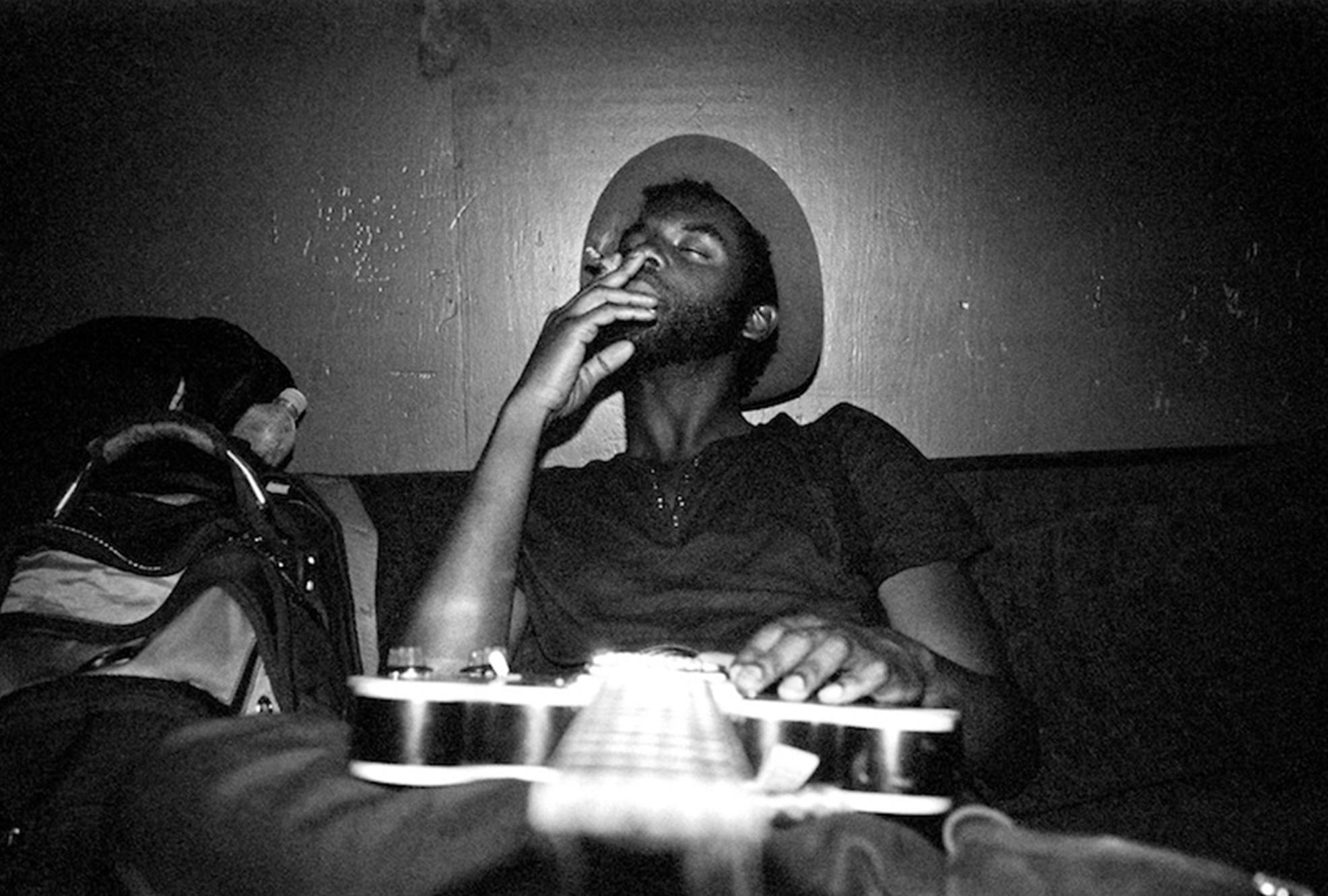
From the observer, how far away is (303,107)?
6.50 ft

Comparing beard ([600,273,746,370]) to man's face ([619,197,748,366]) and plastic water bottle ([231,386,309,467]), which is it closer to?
man's face ([619,197,748,366])

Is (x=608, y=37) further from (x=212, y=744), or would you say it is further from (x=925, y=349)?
(x=212, y=744)

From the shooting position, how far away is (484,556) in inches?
53.5

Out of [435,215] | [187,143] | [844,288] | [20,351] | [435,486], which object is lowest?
[435,486]

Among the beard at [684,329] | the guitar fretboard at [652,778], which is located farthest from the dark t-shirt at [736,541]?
the guitar fretboard at [652,778]

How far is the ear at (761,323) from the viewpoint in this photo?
1.67 metres

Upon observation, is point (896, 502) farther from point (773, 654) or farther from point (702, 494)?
point (773, 654)

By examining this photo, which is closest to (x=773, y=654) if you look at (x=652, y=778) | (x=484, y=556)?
(x=652, y=778)

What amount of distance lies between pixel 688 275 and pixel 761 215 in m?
0.19

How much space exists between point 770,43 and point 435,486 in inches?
39.0

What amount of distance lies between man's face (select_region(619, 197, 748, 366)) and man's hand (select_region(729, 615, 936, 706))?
0.69 metres

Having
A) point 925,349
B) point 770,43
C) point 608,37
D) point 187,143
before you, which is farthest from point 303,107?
point 925,349

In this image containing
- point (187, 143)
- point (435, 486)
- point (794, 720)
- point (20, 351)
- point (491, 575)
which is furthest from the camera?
point (187, 143)

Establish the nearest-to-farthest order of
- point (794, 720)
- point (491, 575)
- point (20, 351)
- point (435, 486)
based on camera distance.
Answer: point (794, 720), point (491, 575), point (20, 351), point (435, 486)
